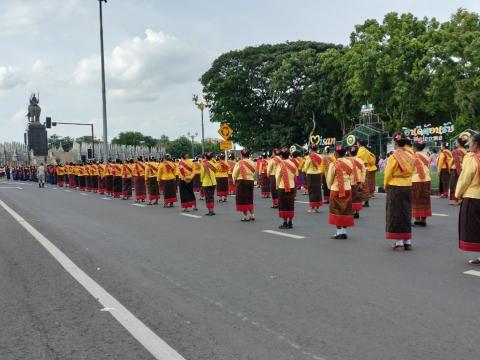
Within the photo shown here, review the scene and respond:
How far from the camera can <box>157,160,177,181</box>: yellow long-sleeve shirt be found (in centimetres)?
1817

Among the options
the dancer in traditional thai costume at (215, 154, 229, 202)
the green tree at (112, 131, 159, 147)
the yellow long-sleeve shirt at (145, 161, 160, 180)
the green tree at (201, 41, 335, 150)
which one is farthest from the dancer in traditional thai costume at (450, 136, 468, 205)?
the green tree at (112, 131, 159, 147)

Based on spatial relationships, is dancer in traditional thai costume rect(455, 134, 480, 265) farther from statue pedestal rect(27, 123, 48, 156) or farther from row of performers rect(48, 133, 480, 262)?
statue pedestal rect(27, 123, 48, 156)

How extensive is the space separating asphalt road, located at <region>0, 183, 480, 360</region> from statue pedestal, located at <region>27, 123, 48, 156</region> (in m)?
58.7

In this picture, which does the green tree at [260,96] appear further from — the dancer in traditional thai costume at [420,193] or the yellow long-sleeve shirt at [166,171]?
the dancer in traditional thai costume at [420,193]

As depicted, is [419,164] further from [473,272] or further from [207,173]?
[207,173]

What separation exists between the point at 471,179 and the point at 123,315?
466 cm

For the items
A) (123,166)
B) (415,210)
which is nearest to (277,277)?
(415,210)

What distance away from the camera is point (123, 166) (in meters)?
22.7

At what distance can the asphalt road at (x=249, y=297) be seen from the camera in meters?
4.29

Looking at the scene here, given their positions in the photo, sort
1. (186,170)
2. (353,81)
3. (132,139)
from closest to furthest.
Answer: (186,170) < (353,81) < (132,139)

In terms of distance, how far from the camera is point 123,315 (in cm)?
516

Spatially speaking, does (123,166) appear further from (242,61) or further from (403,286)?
(242,61)

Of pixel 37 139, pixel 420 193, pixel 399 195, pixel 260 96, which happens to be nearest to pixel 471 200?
pixel 399 195

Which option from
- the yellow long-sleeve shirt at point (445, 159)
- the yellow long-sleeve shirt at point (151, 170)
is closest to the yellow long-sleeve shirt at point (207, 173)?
the yellow long-sleeve shirt at point (151, 170)
